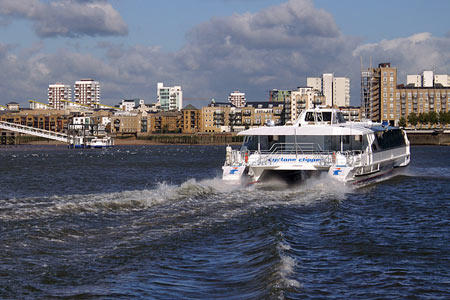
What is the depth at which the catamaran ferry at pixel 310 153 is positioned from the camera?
29.9 metres

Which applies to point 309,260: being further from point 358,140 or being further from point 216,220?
point 358,140

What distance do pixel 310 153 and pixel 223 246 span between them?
17003 millimetres

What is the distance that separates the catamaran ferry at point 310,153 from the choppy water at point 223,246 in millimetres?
2010

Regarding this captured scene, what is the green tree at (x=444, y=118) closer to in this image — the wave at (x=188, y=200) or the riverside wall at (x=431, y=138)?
the riverside wall at (x=431, y=138)

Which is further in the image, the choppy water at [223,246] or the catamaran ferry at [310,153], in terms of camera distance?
the catamaran ferry at [310,153]

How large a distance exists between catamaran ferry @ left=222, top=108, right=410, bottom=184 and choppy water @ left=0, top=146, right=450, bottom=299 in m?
2.01

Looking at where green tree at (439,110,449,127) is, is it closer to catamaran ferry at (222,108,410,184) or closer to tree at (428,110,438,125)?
tree at (428,110,438,125)

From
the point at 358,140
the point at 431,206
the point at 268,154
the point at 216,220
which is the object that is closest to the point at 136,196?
the point at 216,220

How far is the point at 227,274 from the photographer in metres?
13.8

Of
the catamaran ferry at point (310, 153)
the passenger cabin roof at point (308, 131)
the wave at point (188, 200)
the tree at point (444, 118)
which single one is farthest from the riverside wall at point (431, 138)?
the wave at point (188, 200)

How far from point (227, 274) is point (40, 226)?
284 inches

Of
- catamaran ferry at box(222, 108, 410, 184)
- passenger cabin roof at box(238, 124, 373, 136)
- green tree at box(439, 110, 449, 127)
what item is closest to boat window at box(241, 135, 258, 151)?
catamaran ferry at box(222, 108, 410, 184)

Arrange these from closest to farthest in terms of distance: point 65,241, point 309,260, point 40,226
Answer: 1. point 309,260
2. point 65,241
3. point 40,226

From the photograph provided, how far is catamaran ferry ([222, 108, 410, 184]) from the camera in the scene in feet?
98.0
